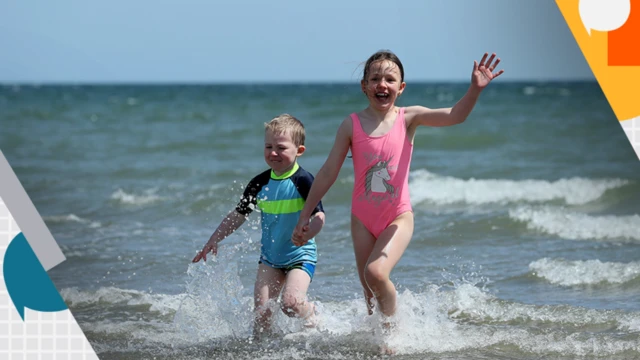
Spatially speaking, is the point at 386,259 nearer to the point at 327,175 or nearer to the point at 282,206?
the point at 327,175

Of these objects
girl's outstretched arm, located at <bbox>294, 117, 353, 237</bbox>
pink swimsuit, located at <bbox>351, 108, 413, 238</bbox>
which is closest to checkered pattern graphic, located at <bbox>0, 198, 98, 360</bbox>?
girl's outstretched arm, located at <bbox>294, 117, 353, 237</bbox>

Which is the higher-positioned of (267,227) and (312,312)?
(267,227)

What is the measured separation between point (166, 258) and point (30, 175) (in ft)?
24.1

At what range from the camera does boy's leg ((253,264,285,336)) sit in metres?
4.70

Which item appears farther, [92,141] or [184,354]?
[92,141]

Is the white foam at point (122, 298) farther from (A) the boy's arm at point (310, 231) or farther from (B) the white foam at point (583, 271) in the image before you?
(B) the white foam at point (583, 271)

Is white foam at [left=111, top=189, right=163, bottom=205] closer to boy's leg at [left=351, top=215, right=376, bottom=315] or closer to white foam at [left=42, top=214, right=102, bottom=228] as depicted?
white foam at [left=42, top=214, right=102, bottom=228]

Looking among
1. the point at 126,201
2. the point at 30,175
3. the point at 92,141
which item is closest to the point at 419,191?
the point at 126,201

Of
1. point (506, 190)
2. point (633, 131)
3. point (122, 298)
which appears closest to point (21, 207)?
point (122, 298)

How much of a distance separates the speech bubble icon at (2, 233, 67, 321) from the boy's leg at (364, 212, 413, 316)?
1.68m

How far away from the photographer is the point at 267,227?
15.6 ft

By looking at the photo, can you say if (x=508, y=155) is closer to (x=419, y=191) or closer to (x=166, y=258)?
(x=419, y=191)

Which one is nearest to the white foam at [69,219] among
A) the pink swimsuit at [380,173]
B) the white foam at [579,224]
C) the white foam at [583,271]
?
the white foam at [579,224]

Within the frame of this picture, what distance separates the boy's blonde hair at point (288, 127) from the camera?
4.67m
